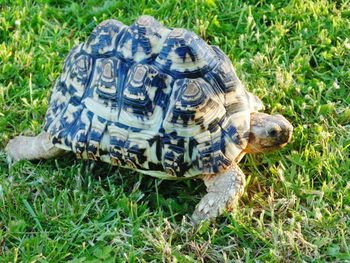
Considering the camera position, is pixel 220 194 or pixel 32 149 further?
pixel 32 149

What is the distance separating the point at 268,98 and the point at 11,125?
1.53 meters

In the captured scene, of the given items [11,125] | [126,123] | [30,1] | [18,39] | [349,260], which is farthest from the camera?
[30,1]

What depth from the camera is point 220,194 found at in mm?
3574

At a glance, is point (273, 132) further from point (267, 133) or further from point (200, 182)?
point (200, 182)

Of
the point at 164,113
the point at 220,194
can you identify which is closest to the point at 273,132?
the point at 220,194

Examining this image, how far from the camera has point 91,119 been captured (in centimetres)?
365

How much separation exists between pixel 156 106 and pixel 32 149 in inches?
31.5

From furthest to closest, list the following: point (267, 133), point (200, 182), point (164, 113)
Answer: point (200, 182) < point (267, 133) < point (164, 113)

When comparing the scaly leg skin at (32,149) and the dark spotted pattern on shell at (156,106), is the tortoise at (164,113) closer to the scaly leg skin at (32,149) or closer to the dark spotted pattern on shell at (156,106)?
the dark spotted pattern on shell at (156,106)

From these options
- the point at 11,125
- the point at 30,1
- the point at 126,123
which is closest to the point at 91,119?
the point at 126,123

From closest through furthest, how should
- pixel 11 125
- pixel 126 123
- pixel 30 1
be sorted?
pixel 126 123
pixel 11 125
pixel 30 1

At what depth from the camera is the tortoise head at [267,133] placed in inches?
146

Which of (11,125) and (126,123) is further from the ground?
(126,123)

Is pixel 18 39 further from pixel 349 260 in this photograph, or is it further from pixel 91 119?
pixel 349 260
